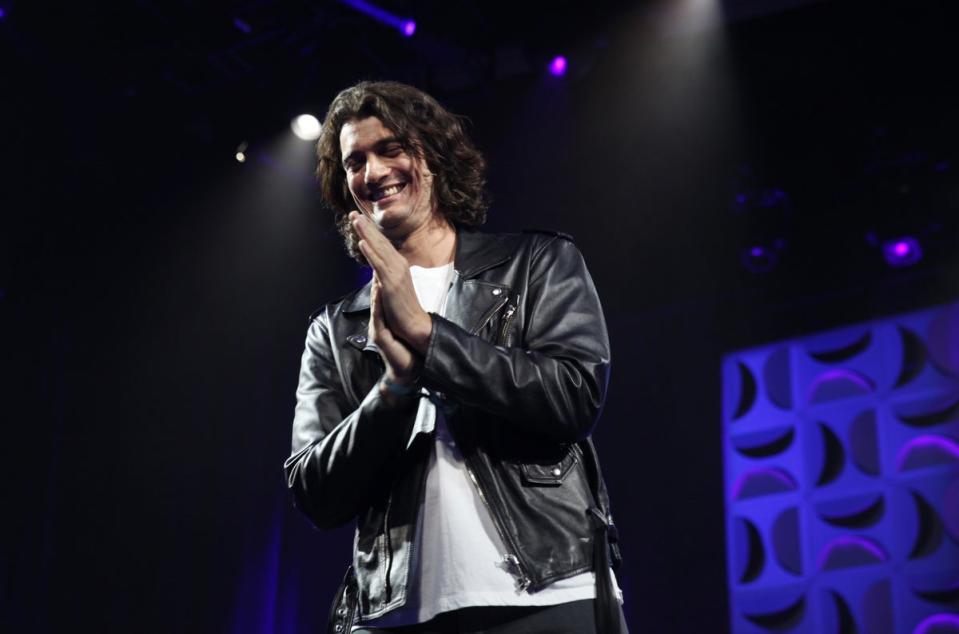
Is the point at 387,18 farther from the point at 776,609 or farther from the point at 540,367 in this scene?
the point at 540,367

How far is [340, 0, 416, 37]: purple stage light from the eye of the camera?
217 inches

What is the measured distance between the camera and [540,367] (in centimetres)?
145

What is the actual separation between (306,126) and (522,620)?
504 cm

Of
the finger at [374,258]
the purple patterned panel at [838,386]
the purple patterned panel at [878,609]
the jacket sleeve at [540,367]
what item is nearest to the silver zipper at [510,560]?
the jacket sleeve at [540,367]

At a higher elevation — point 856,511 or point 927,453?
point 927,453

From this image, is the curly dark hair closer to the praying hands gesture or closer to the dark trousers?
the praying hands gesture

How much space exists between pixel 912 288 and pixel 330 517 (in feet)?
14.1

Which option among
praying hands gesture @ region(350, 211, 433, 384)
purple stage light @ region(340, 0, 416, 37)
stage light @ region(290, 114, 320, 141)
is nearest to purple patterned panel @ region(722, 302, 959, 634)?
purple stage light @ region(340, 0, 416, 37)

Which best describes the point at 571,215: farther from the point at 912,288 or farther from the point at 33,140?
the point at 33,140

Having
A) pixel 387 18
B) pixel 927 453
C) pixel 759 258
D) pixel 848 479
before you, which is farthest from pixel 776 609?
pixel 387 18

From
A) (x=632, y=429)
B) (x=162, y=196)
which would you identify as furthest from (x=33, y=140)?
(x=632, y=429)

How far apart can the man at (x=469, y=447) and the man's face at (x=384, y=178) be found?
13cm

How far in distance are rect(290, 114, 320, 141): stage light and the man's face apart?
428 cm

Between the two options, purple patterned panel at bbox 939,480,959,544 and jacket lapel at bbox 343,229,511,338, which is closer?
jacket lapel at bbox 343,229,511,338
